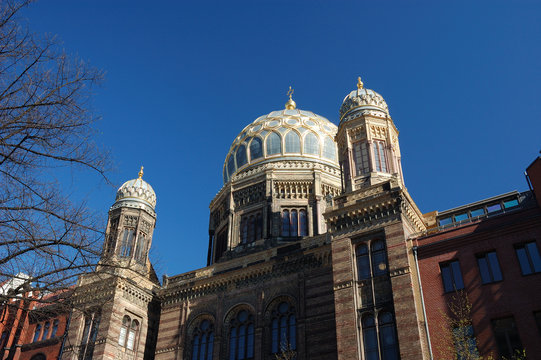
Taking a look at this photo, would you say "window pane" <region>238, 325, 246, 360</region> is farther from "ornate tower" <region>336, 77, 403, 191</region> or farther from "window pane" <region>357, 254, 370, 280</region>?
"ornate tower" <region>336, 77, 403, 191</region>

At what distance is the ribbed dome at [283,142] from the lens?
135ft

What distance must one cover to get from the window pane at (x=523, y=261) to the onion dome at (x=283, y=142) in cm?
2157

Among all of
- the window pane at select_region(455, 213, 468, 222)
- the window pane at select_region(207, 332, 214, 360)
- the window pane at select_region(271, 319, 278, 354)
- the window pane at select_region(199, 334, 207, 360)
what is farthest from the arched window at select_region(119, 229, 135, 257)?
the window pane at select_region(455, 213, 468, 222)

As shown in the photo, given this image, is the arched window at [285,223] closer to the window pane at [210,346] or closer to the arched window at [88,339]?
the window pane at [210,346]

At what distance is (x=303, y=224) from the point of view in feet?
122

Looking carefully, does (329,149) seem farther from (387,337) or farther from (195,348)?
(387,337)

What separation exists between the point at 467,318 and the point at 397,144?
1179cm

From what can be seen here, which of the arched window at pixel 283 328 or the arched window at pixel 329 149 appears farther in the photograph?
the arched window at pixel 329 149

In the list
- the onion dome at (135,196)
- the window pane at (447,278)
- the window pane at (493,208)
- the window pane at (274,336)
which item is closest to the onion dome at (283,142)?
the onion dome at (135,196)

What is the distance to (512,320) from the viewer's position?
18.6m

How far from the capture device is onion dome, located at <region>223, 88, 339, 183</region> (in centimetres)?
4097

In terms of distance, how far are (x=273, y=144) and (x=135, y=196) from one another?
38.5ft

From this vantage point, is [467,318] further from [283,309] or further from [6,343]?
[6,343]

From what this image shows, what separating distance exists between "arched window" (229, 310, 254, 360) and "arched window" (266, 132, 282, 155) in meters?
16.1
